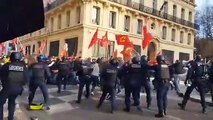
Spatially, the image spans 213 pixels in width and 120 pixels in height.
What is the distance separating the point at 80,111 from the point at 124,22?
2586 cm

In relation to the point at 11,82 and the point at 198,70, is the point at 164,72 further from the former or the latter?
the point at 11,82

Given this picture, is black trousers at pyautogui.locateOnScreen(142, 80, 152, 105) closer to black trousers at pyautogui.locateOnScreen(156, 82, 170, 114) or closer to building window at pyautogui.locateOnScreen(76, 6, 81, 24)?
black trousers at pyautogui.locateOnScreen(156, 82, 170, 114)

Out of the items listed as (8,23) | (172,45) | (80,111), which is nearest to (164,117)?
(80,111)

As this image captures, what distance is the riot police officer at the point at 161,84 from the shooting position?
11.4 m

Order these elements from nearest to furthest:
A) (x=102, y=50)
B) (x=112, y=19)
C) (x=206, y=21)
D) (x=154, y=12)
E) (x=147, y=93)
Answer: (x=147, y=93)
(x=102, y=50)
(x=112, y=19)
(x=154, y=12)
(x=206, y=21)

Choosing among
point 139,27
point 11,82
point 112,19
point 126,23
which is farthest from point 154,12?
point 11,82

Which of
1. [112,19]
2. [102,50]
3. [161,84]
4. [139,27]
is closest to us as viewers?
[161,84]

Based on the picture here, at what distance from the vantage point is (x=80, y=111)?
462 inches

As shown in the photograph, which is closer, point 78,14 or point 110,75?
point 110,75

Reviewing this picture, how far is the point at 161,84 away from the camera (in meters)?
11.5

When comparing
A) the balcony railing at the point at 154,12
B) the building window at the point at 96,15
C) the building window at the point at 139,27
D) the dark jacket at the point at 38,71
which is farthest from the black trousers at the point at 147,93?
the building window at the point at 139,27

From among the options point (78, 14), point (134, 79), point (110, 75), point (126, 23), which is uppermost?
point (78, 14)

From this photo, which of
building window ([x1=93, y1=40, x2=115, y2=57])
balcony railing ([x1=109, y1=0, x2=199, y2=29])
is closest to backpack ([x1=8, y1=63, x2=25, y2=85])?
building window ([x1=93, y1=40, x2=115, y2=57])

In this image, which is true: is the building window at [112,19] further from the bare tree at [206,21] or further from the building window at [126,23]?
the bare tree at [206,21]
